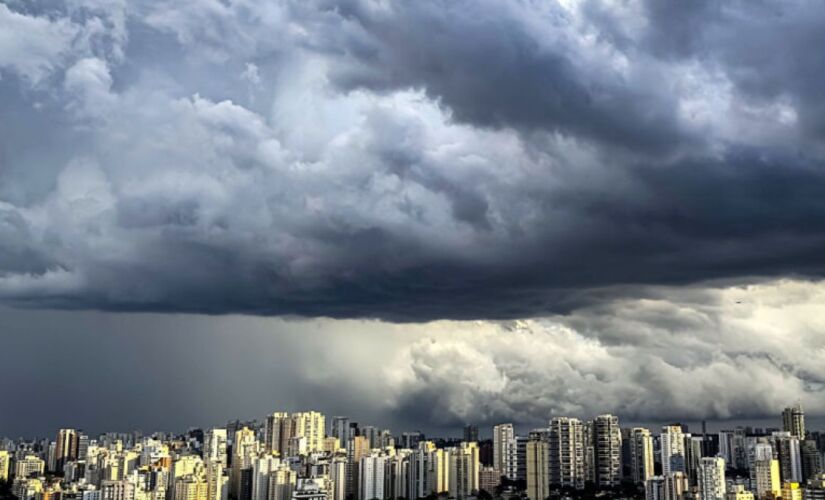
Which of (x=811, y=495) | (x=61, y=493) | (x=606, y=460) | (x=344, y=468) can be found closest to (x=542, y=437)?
(x=606, y=460)

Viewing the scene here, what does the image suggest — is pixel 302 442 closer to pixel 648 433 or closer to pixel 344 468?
pixel 344 468

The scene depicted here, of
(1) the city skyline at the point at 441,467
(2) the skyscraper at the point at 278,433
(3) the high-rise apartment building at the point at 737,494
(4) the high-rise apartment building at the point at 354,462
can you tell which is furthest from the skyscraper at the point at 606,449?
(2) the skyscraper at the point at 278,433

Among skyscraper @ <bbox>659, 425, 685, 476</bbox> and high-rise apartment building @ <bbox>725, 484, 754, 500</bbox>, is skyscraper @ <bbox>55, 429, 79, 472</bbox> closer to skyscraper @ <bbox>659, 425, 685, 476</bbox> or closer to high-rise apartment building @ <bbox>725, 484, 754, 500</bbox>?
skyscraper @ <bbox>659, 425, 685, 476</bbox>

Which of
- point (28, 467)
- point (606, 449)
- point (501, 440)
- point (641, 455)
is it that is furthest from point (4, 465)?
point (641, 455)

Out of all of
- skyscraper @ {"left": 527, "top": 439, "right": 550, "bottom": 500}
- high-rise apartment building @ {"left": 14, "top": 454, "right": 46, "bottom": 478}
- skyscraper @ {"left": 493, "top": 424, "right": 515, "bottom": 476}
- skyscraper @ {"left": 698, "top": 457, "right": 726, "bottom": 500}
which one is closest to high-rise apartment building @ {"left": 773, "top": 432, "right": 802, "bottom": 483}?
skyscraper @ {"left": 698, "top": 457, "right": 726, "bottom": 500}

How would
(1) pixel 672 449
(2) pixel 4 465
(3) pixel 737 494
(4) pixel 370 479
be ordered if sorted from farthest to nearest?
(2) pixel 4 465 < (1) pixel 672 449 < (4) pixel 370 479 < (3) pixel 737 494

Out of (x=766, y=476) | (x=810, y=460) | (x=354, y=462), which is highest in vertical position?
(x=810, y=460)

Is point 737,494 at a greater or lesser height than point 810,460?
lesser

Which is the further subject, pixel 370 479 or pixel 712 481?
pixel 370 479

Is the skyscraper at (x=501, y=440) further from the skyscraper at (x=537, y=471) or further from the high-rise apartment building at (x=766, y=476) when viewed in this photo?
the high-rise apartment building at (x=766, y=476)

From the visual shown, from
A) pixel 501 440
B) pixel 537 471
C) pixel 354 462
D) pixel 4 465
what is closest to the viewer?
pixel 537 471

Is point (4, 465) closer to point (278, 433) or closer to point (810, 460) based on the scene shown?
point (278, 433)
